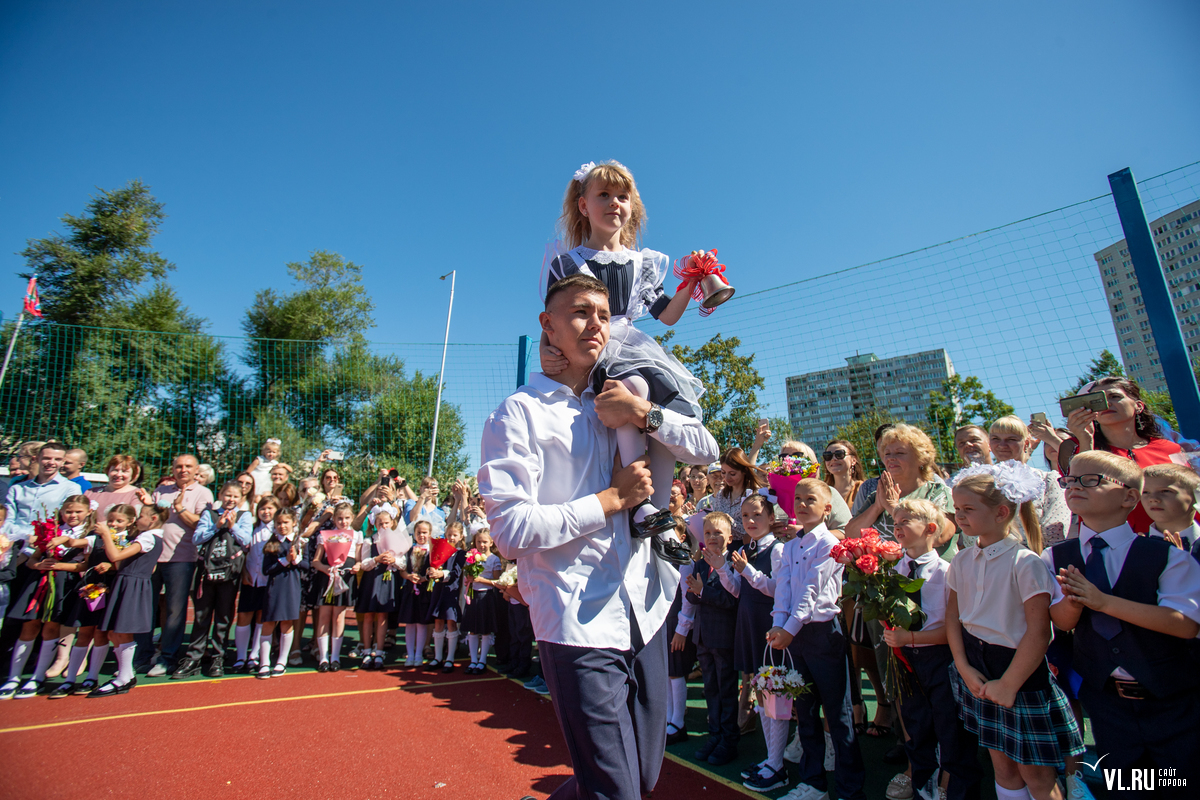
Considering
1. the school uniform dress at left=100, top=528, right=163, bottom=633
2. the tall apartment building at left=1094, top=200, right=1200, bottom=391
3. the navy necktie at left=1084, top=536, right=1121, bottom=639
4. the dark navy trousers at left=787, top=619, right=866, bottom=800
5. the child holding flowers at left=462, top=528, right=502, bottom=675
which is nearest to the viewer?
the navy necktie at left=1084, top=536, right=1121, bottom=639

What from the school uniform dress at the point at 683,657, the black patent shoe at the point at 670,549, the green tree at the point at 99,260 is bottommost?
the school uniform dress at the point at 683,657

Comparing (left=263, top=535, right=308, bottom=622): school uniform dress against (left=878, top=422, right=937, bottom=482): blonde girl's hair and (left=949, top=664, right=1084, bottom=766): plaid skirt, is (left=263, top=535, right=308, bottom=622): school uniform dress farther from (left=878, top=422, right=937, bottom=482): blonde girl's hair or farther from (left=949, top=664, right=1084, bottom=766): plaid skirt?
(left=949, top=664, right=1084, bottom=766): plaid skirt

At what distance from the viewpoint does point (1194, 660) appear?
222 cm

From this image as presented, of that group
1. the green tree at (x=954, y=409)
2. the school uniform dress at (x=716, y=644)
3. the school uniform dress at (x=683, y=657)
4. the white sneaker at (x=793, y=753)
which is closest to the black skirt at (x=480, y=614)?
the school uniform dress at (x=683, y=657)

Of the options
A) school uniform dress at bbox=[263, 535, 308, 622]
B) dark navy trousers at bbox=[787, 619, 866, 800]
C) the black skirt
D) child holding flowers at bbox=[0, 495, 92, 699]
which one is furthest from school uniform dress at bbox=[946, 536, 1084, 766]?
child holding flowers at bbox=[0, 495, 92, 699]

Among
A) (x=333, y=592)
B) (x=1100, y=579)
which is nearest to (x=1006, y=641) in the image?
(x=1100, y=579)

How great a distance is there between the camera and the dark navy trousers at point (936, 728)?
2.71 meters

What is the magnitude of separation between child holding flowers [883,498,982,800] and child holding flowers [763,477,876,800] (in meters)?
0.32

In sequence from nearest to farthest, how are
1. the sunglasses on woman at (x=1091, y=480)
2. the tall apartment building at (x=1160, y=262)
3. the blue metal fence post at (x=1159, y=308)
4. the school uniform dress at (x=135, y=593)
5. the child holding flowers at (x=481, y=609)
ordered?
the sunglasses on woman at (x=1091, y=480) < the blue metal fence post at (x=1159, y=308) < the tall apartment building at (x=1160, y=262) < the school uniform dress at (x=135, y=593) < the child holding flowers at (x=481, y=609)

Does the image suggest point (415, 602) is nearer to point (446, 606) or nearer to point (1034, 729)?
point (446, 606)

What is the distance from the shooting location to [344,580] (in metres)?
6.64

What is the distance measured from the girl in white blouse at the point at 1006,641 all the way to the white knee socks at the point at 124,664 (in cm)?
668

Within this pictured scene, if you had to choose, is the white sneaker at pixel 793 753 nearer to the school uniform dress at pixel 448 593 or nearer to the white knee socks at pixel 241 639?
the school uniform dress at pixel 448 593

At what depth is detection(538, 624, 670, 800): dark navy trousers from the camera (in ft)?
4.44
